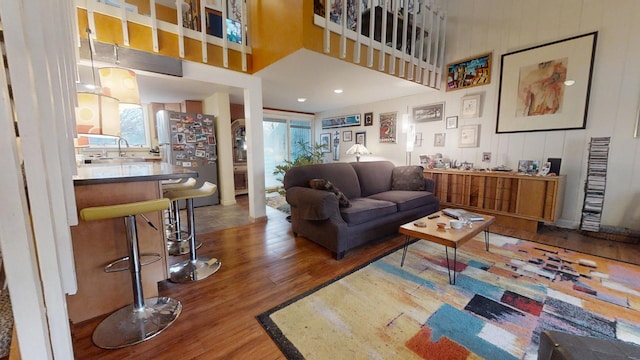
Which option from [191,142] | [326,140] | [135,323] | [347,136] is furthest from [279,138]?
[135,323]

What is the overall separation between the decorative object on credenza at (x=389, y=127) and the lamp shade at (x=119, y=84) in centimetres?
433

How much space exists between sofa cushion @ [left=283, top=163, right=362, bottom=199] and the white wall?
2074 mm

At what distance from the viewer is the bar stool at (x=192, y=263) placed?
2012mm

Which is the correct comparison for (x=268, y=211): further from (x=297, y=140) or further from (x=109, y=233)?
(x=297, y=140)

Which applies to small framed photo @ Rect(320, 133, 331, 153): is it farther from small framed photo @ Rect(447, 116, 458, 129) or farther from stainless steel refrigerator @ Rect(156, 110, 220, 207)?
small framed photo @ Rect(447, 116, 458, 129)

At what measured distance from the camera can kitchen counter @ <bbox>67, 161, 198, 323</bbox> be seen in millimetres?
1475

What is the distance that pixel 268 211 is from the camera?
4.14 metres

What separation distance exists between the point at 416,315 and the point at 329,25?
8.95 feet

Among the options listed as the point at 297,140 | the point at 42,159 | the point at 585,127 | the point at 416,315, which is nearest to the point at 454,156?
the point at 585,127

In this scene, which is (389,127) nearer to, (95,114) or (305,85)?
(305,85)

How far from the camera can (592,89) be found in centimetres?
288

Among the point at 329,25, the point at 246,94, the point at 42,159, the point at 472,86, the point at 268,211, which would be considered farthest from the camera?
the point at 268,211

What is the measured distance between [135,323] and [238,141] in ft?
13.7

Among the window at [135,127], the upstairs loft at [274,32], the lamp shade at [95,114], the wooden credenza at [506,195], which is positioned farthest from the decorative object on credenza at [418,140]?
the window at [135,127]
